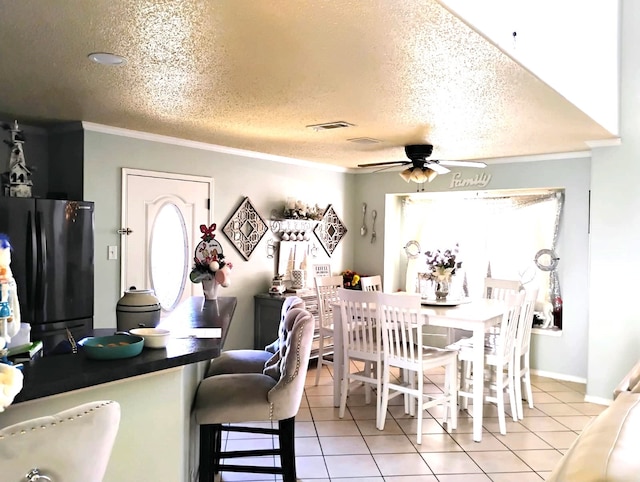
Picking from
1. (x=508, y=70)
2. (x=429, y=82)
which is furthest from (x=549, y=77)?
(x=429, y=82)

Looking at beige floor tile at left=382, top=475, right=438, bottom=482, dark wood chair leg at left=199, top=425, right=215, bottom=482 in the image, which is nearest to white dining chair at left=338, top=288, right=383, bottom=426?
beige floor tile at left=382, top=475, right=438, bottom=482

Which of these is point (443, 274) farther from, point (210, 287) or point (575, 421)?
point (210, 287)

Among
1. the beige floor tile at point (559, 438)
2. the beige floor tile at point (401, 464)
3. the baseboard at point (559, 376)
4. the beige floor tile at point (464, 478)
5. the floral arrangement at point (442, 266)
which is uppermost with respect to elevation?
the floral arrangement at point (442, 266)

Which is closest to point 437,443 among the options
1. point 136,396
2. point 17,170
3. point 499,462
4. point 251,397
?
point 499,462

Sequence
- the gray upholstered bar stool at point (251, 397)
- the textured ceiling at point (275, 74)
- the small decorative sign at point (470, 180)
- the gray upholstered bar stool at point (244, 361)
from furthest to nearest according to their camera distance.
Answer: the small decorative sign at point (470, 180) < the gray upholstered bar stool at point (244, 361) < the gray upholstered bar stool at point (251, 397) < the textured ceiling at point (275, 74)

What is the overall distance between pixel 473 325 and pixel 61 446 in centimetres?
315

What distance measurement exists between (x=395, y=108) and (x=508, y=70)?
35.0 inches

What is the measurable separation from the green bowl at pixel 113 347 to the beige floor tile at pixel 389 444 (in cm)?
209

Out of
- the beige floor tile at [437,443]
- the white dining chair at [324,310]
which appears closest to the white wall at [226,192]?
the white dining chair at [324,310]

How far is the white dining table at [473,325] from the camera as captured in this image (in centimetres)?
368

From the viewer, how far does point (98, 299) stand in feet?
13.4

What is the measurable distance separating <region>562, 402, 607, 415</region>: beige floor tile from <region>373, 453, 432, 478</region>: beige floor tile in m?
1.77

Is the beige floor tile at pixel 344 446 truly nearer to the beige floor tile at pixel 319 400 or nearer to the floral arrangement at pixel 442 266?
the beige floor tile at pixel 319 400

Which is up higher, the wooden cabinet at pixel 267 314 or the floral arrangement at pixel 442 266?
the floral arrangement at pixel 442 266
